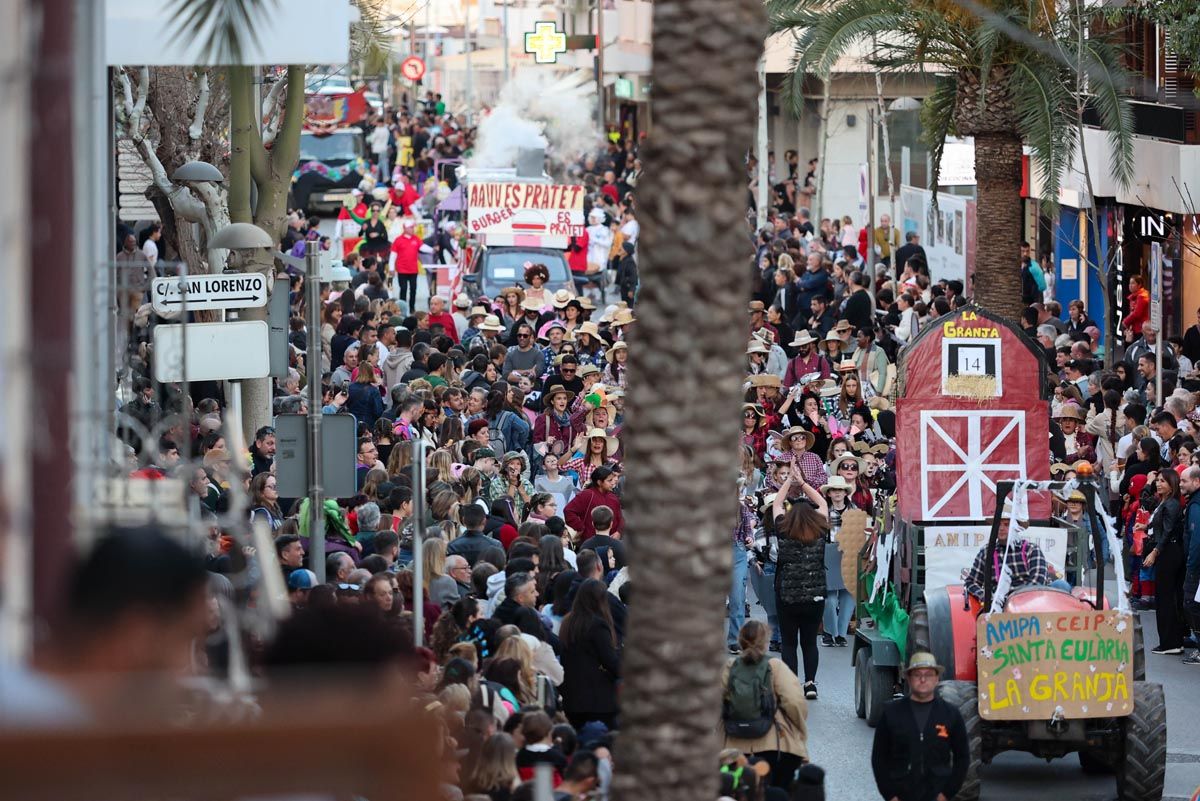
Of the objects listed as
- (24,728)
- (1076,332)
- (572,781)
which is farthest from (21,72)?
(1076,332)

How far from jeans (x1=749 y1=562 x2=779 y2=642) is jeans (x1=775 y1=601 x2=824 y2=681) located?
0.63 m

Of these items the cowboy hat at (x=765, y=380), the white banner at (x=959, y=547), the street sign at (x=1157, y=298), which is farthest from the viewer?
the street sign at (x=1157, y=298)

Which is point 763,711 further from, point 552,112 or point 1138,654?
point 552,112

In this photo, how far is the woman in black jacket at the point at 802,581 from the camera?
47.0ft

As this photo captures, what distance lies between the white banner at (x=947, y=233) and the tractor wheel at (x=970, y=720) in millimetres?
19836

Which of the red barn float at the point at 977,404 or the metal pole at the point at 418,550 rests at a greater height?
the red barn float at the point at 977,404

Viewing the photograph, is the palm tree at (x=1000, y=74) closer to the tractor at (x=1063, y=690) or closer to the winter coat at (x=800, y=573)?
the winter coat at (x=800, y=573)

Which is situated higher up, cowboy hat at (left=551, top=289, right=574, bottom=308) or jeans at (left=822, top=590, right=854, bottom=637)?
cowboy hat at (left=551, top=289, right=574, bottom=308)

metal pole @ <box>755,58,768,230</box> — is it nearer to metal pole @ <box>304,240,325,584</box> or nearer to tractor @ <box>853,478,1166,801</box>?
metal pole @ <box>304,240,325,584</box>

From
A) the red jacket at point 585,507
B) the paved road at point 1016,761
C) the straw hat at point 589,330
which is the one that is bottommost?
the paved road at point 1016,761

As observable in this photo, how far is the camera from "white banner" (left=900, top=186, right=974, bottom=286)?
32656 mm

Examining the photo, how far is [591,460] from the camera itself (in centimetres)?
1802

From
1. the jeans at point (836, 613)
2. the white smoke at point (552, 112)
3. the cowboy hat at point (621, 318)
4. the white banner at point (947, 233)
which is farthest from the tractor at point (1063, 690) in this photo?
the white smoke at point (552, 112)

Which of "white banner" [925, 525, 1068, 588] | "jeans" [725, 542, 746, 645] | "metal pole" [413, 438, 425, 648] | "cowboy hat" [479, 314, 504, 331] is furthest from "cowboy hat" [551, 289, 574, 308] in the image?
"metal pole" [413, 438, 425, 648]
